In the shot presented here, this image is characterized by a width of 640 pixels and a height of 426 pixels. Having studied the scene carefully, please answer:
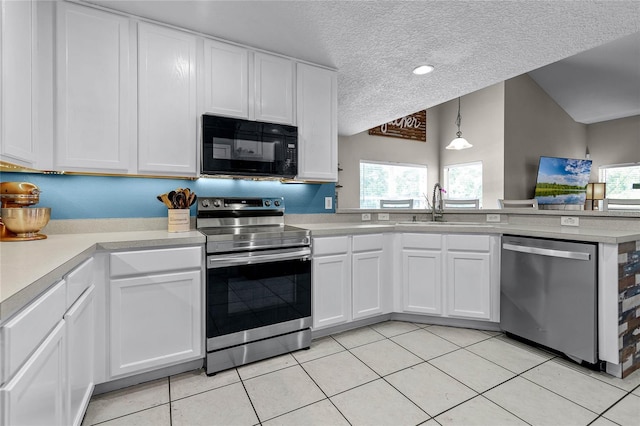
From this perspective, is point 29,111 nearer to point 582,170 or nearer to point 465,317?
point 465,317

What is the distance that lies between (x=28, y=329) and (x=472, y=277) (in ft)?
9.03

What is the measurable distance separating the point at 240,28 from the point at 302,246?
5.44 feet

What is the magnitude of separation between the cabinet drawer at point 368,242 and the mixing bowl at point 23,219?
6.80 ft

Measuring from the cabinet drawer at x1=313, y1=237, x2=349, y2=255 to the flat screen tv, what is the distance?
581 centimetres

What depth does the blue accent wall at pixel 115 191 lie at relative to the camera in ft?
6.75

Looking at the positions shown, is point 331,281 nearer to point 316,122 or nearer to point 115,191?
point 316,122

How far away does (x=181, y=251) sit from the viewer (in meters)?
1.89

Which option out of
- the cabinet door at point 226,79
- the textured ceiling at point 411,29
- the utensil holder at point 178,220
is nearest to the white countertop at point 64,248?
the utensil holder at point 178,220

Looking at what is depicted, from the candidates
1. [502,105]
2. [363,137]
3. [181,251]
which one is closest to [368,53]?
[181,251]

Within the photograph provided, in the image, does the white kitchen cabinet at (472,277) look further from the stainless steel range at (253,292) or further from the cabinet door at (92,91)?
the cabinet door at (92,91)

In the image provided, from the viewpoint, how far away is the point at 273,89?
2.56m

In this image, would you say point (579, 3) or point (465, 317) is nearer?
point (579, 3)

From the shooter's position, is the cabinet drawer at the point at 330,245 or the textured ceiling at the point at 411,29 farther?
the cabinet drawer at the point at 330,245

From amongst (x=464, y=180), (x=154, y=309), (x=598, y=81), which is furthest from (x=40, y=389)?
(x=598, y=81)
